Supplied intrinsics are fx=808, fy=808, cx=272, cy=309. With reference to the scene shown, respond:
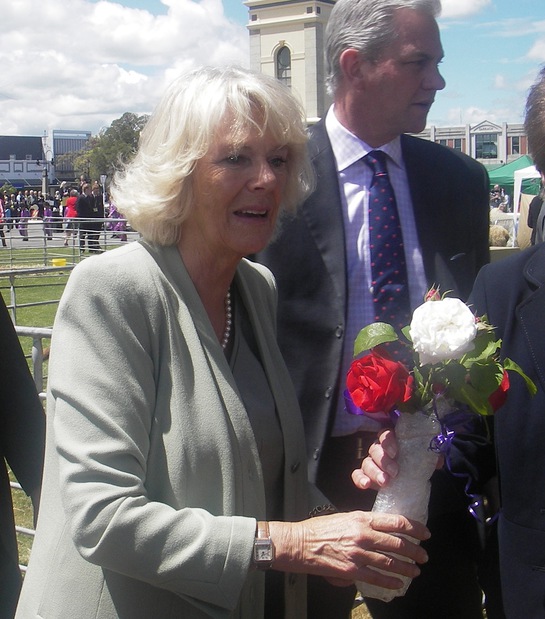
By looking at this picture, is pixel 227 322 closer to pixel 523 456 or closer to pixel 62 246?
pixel 523 456

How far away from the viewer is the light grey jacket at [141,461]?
1.75m

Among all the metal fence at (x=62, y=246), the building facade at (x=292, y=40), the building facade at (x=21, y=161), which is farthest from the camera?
the building facade at (x=21, y=161)

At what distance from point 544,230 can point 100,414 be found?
4.02 meters

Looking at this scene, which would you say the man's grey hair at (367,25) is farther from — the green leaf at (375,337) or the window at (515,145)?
the window at (515,145)

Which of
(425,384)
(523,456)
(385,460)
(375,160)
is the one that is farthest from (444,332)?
(375,160)

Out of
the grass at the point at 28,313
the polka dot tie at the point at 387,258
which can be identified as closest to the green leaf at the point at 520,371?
the polka dot tie at the point at 387,258

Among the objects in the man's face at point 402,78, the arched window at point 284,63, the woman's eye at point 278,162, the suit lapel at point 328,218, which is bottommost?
the suit lapel at point 328,218

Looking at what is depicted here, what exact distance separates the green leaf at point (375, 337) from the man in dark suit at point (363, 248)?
37.6 inches

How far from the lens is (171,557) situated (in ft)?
5.74

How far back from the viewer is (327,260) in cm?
297

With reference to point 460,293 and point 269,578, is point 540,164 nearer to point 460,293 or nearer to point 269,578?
point 460,293

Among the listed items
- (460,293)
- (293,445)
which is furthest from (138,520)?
(460,293)

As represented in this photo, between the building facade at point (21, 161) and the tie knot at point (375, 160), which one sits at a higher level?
the building facade at point (21, 161)

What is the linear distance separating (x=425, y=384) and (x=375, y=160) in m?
1.42
